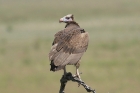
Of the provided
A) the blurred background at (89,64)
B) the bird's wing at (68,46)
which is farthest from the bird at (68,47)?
the blurred background at (89,64)

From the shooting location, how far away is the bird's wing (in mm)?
7219

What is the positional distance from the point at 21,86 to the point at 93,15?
31.0 m

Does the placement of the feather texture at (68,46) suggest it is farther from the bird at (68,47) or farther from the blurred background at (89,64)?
the blurred background at (89,64)

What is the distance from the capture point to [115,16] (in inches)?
1775

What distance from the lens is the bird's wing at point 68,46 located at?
7219 mm

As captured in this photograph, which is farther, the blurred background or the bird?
the blurred background

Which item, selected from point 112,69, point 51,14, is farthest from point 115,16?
point 112,69

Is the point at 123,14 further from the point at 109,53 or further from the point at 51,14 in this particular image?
the point at 109,53

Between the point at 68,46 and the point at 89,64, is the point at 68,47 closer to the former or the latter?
the point at 68,46

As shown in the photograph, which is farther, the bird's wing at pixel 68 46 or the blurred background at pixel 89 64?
the blurred background at pixel 89 64

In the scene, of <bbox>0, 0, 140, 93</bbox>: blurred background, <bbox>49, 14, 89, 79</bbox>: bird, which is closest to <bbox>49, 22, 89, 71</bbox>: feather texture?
<bbox>49, 14, 89, 79</bbox>: bird

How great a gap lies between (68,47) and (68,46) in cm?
2

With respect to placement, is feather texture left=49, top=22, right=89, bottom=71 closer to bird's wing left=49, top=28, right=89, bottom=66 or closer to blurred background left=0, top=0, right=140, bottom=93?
bird's wing left=49, top=28, right=89, bottom=66

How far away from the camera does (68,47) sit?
766cm
